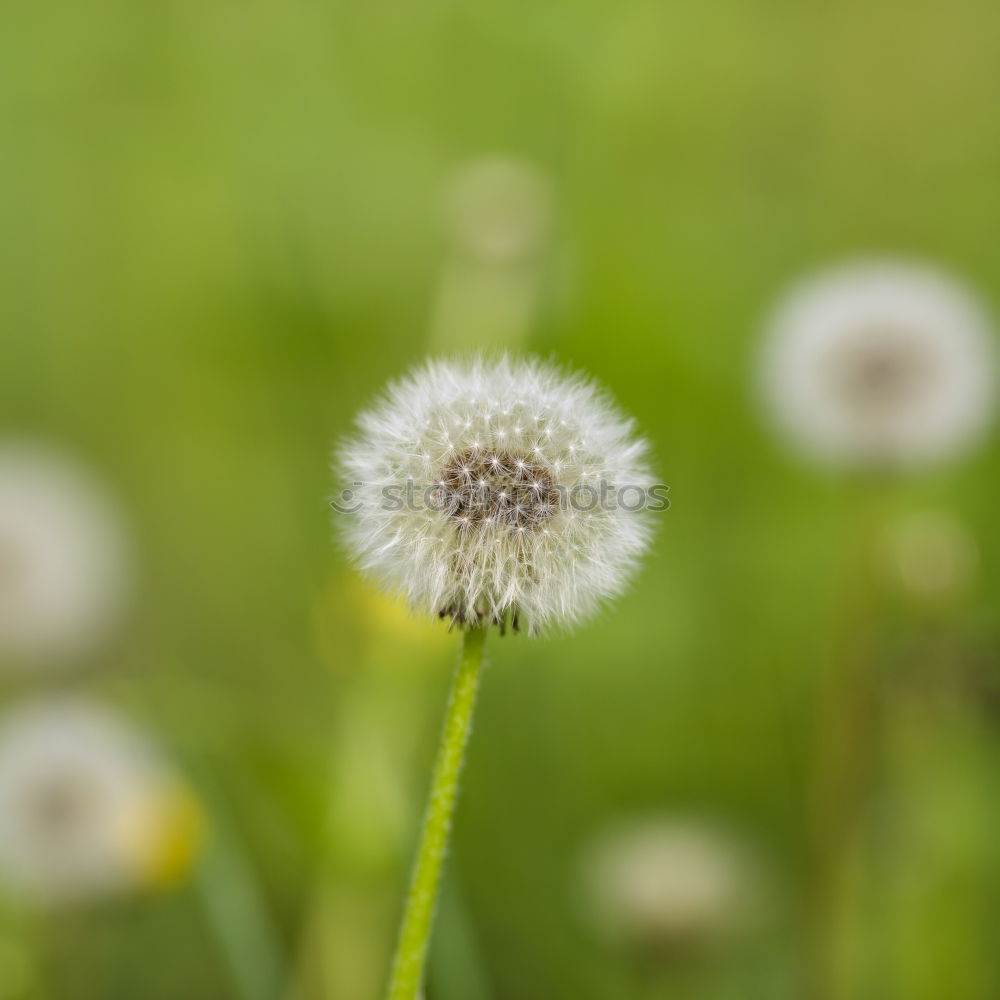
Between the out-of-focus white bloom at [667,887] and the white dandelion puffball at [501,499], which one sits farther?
the out-of-focus white bloom at [667,887]

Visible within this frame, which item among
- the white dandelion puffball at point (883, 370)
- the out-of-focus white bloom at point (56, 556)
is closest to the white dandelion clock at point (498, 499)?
the white dandelion puffball at point (883, 370)

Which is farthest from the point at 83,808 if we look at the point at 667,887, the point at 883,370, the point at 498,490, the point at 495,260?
the point at 883,370

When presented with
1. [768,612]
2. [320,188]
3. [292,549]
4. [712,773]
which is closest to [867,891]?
[712,773]

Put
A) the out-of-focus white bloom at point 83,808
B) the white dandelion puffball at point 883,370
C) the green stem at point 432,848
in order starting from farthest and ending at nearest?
the white dandelion puffball at point 883,370
the out-of-focus white bloom at point 83,808
the green stem at point 432,848

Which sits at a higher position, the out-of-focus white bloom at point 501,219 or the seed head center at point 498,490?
the out-of-focus white bloom at point 501,219

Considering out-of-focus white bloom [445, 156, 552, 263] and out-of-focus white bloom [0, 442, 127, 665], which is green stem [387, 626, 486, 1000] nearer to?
out-of-focus white bloom [445, 156, 552, 263]

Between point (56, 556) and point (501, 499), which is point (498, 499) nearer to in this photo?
point (501, 499)

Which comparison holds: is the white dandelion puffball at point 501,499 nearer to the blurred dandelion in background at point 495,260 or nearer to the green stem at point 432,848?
the green stem at point 432,848
